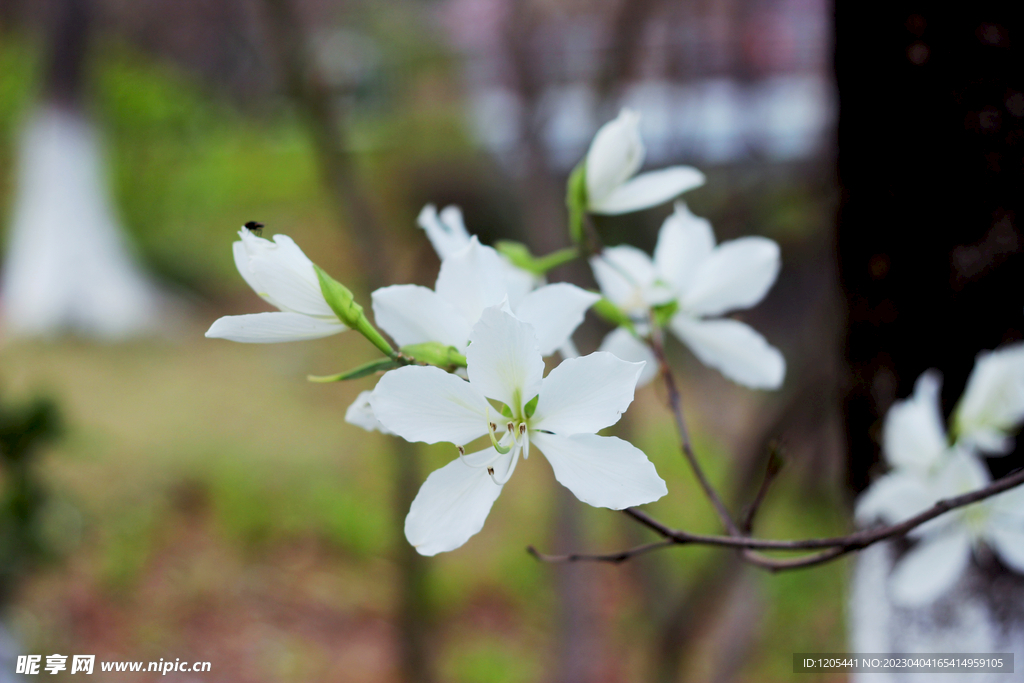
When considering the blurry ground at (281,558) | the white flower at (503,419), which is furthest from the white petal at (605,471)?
the blurry ground at (281,558)

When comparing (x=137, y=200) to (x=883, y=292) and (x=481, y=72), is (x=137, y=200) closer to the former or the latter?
(x=481, y=72)

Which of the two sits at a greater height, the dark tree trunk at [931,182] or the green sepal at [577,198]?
the dark tree trunk at [931,182]

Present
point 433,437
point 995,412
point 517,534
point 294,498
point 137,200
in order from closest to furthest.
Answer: point 433,437 → point 995,412 → point 517,534 → point 294,498 → point 137,200

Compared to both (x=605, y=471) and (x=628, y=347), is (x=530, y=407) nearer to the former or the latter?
(x=605, y=471)

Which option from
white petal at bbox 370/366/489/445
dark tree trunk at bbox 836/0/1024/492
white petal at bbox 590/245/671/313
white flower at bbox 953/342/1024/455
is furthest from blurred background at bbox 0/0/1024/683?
white petal at bbox 370/366/489/445

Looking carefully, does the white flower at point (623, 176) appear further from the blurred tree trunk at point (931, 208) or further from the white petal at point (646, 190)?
the blurred tree trunk at point (931, 208)

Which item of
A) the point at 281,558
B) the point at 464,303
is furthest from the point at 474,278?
the point at 281,558

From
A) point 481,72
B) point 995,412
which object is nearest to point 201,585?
point 995,412
